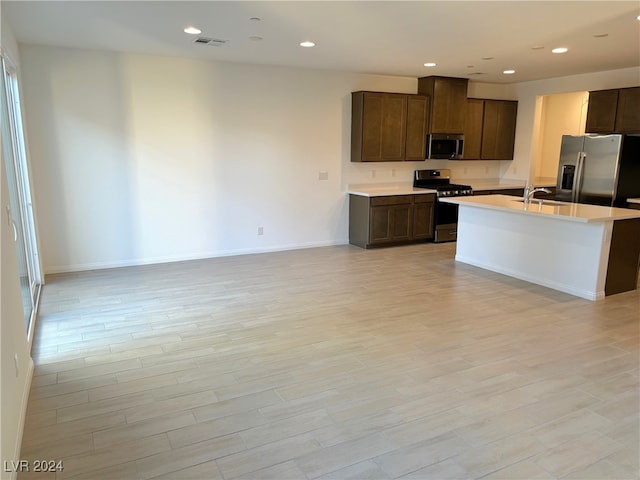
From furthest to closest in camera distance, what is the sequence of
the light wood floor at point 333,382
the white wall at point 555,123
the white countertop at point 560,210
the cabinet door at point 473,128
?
the white wall at point 555,123 → the cabinet door at point 473,128 → the white countertop at point 560,210 → the light wood floor at point 333,382

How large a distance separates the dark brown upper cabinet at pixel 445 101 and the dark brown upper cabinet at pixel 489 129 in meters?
0.27

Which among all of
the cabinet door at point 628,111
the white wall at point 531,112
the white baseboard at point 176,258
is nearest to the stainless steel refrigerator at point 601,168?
the cabinet door at point 628,111

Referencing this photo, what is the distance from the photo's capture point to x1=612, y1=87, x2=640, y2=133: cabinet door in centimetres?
625

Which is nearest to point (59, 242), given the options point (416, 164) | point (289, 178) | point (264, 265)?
point (264, 265)

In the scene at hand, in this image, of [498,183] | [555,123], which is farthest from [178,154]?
[555,123]

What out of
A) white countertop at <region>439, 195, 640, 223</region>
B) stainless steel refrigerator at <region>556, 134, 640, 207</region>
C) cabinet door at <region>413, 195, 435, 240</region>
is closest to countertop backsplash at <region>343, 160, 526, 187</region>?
cabinet door at <region>413, 195, 435, 240</region>

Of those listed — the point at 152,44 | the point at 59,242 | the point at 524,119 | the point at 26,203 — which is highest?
the point at 152,44

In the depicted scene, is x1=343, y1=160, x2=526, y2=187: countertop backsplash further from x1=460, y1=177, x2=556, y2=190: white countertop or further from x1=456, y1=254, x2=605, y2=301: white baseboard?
x1=456, y1=254, x2=605, y2=301: white baseboard

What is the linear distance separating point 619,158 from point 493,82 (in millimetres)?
2713

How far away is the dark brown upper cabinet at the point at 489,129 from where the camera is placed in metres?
7.95

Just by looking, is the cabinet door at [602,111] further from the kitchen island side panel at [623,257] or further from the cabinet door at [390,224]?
the cabinet door at [390,224]

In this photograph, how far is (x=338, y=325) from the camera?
4066 millimetres

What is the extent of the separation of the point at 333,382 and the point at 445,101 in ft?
19.1

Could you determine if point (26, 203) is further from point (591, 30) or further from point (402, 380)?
point (591, 30)
